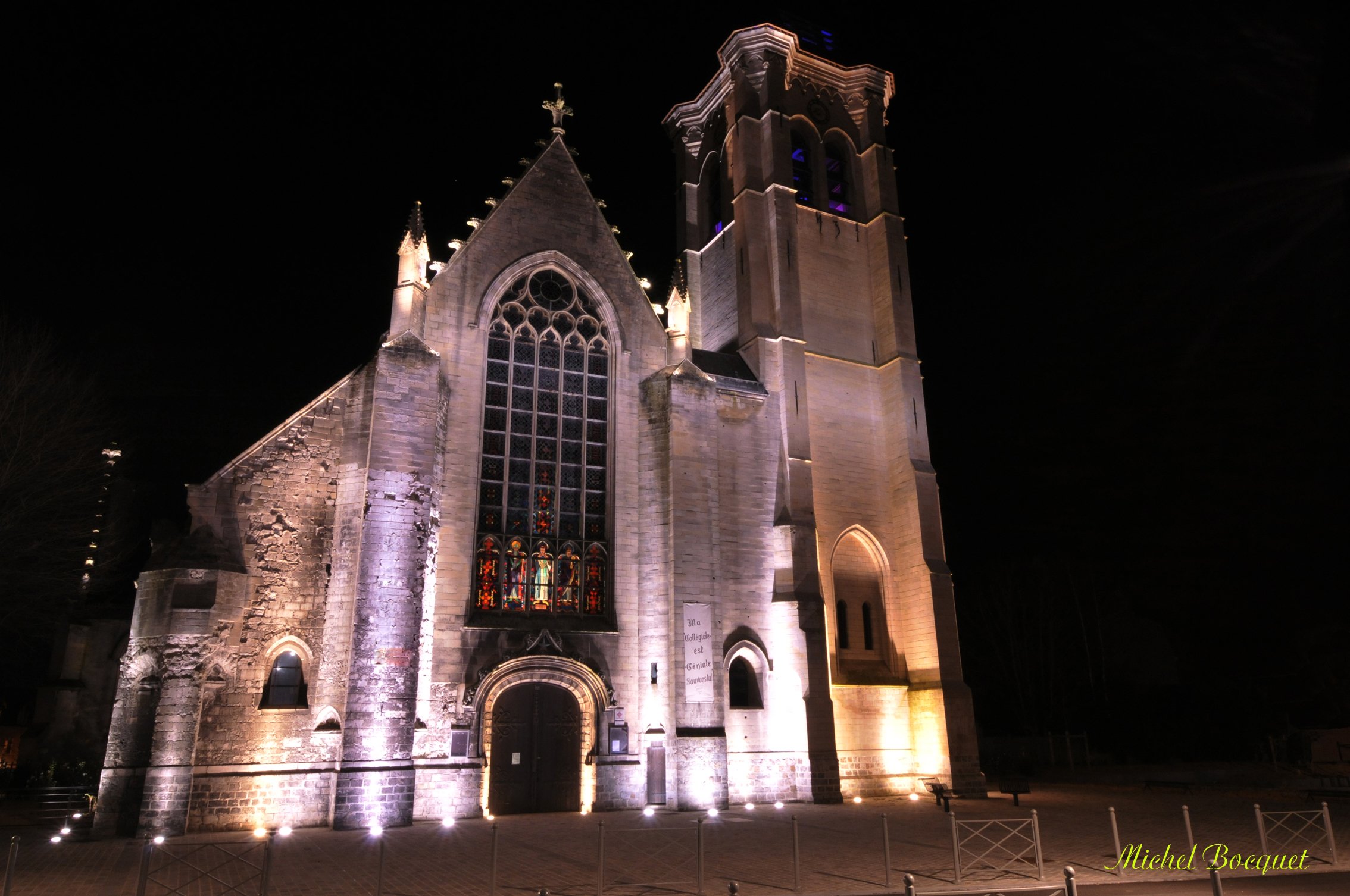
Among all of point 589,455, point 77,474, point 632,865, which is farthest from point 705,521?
point 77,474

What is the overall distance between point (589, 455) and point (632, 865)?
10.8 meters

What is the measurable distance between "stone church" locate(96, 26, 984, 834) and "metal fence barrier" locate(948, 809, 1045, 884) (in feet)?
22.2

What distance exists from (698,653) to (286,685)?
317 inches

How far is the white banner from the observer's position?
18203mm

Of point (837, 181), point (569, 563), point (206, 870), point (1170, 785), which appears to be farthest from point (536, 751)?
point (837, 181)

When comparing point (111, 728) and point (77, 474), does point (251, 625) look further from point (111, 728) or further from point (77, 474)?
point (77, 474)

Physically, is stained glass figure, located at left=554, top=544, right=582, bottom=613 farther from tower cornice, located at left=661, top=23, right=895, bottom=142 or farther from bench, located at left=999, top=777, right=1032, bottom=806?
tower cornice, located at left=661, top=23, right=895, bottom=142

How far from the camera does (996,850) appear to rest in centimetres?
1149

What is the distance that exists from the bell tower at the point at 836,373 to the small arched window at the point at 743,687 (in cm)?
110

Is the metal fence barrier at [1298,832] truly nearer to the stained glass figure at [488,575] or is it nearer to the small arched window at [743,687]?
the small arched window at [743,687]

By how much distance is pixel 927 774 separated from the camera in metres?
21.4

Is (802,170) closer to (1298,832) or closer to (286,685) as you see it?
(286,685)

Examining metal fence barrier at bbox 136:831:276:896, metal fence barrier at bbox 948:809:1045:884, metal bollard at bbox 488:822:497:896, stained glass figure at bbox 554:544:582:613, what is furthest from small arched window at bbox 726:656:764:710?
metal bollard at bbox 488:822:497:896

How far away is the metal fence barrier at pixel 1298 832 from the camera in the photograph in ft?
33.7
